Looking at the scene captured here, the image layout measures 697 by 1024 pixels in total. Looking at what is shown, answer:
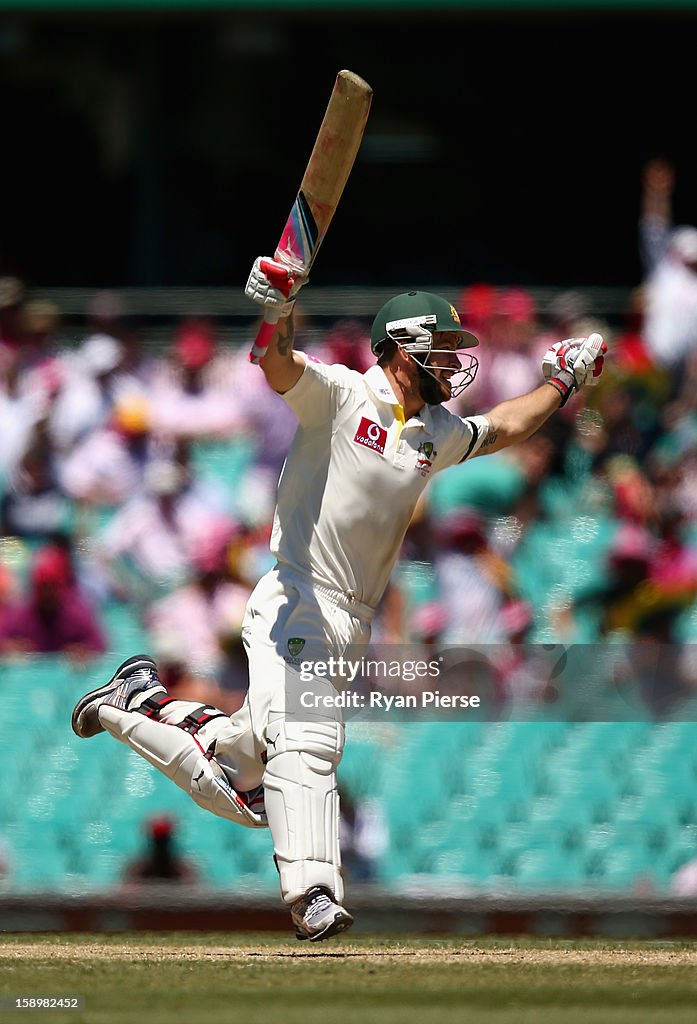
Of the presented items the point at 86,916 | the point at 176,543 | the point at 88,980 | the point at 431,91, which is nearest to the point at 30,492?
the point at 176,543

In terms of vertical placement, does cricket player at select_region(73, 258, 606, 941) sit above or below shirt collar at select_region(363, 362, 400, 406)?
below

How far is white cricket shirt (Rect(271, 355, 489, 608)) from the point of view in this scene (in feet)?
17.5

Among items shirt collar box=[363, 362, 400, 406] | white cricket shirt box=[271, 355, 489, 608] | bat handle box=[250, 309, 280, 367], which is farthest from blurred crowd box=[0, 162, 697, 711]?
bat handle box=[250, 309, 280, 367]

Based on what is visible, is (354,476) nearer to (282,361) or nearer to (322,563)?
(322,563)

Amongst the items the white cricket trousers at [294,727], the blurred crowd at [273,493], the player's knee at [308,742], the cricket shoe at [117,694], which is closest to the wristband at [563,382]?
the white cricket trousers at [294,727]

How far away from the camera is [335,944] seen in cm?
598

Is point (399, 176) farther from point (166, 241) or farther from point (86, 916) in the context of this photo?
point (86, 916)

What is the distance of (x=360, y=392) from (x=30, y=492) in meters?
2.83

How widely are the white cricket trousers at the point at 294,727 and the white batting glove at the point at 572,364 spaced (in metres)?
0.94

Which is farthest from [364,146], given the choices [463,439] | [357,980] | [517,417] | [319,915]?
[357,980]

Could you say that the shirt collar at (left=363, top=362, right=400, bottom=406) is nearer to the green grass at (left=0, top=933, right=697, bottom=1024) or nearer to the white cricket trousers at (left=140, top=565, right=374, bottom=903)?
the white cricket trousers at (left=140, top=565, right=374, bottom=903)

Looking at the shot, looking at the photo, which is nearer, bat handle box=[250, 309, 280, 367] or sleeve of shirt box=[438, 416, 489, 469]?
bat handle box=[250, 309, 280, 367]

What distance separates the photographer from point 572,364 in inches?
227

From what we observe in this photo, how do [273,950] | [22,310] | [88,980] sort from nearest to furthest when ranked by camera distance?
[88,980] → [273,950] → [22,310]
